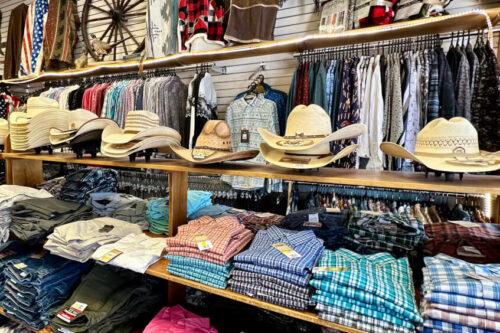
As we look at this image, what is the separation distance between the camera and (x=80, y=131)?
174cm

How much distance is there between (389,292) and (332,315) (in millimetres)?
210

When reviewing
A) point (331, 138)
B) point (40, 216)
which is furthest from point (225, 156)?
point (40, 216)

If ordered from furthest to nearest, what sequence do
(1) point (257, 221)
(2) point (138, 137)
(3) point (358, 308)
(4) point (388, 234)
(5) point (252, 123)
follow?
1. (5) point (252, 123)
2. (1) point (257, 221)
3. (2) point (138, 137)
4. (4) point (388, 234)
5. (3) point (358, 308)

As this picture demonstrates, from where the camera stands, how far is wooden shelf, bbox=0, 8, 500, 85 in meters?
2.00

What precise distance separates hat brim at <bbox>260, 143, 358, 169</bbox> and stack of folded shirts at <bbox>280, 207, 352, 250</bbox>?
1.37 ft

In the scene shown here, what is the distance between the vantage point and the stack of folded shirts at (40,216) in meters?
1.72

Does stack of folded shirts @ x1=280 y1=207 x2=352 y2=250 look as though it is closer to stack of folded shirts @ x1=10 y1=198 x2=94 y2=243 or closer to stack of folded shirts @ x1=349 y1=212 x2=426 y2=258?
stack of folded shirts @ x1=349 y1=212 x2=426 y2=258

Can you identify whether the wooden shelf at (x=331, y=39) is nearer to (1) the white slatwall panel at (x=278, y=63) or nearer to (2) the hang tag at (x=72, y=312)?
(1) the white slatwall panel at (x=278, y=63)

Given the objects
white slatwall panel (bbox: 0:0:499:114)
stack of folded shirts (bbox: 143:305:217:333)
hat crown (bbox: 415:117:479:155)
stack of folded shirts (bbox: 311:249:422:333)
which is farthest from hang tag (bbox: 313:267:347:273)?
white slatwall panel (bbox: 0:0:499:114)

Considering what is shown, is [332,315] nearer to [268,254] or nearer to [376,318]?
[376,318]

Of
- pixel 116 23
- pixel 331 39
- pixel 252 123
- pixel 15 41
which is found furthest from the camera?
pixel 15 41

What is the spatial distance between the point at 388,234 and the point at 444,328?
477 mm

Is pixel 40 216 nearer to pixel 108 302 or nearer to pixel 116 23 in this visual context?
pixel 108 302

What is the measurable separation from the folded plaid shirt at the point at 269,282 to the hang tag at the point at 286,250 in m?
0.10
